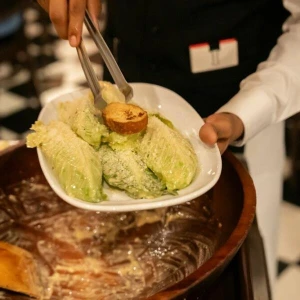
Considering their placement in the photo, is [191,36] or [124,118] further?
[191,36]

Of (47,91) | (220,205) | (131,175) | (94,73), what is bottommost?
(47,91)

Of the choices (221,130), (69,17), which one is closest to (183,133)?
(221,130)

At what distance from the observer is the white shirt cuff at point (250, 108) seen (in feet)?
3.57

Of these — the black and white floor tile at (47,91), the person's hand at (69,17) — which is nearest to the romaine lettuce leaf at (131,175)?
the person's hand at (69,17)

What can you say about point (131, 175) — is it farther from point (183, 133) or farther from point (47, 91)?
point (47, 91)

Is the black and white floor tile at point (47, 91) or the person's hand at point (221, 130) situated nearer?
the person's hand at point (221, 130)

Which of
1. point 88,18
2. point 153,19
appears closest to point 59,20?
point 88,18

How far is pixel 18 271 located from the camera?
82 cm

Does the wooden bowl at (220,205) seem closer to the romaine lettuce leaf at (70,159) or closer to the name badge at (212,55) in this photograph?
the romaine lettuce leaf at (70,159)

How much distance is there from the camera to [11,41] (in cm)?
268

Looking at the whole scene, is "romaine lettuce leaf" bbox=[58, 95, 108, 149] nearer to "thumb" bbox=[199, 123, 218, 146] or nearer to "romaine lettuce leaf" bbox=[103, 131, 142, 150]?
"romaine lettuce leaf" bbox=[103, 131, 142, 150]

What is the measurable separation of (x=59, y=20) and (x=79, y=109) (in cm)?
18

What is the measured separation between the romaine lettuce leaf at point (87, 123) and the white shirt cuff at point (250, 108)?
286 mm

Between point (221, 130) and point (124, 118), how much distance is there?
7.9 inches
